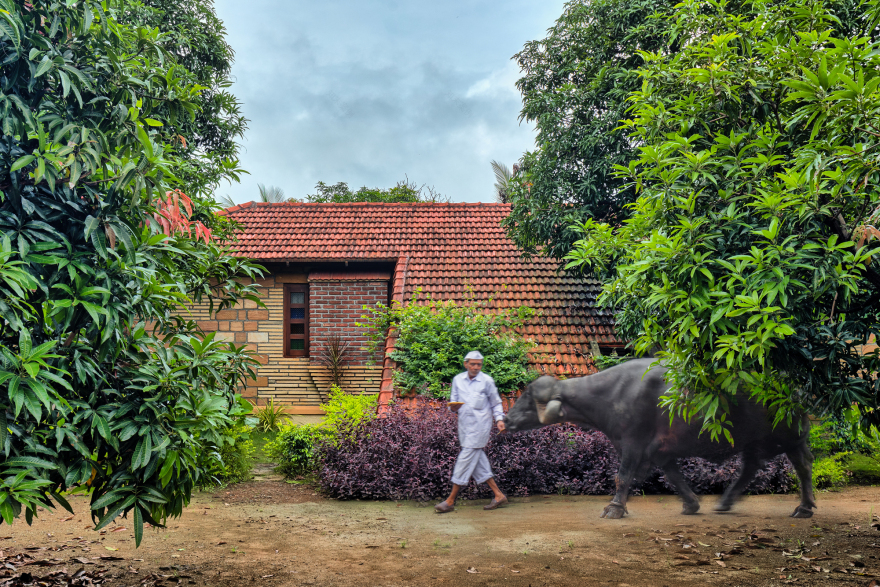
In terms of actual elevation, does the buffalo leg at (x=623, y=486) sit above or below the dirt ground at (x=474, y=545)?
above

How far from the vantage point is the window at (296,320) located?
13609 millimetres

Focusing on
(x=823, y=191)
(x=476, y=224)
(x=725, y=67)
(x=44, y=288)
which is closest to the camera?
(x=44, y=288)

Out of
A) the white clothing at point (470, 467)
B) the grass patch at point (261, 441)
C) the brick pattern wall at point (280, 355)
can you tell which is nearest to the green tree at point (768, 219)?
the white clothing at point (470, 467)

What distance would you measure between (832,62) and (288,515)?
6.86 m

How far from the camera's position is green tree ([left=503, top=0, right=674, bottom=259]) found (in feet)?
32.2

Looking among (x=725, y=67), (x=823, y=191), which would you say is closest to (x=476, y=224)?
(x=725, y=67)

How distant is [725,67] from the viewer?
183 inches

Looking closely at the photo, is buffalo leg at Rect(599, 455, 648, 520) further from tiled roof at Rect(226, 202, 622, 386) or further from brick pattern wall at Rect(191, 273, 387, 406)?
brick pattern wall at Rect(191, 273, 387, 406)

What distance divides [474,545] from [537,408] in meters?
2.09

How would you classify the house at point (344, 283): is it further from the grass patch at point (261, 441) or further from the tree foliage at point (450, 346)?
the tree foliage at point (450, 346)

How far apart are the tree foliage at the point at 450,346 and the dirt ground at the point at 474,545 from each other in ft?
7.07

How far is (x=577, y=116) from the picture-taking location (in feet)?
34.1

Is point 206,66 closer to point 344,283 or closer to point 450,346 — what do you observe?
point 344,283

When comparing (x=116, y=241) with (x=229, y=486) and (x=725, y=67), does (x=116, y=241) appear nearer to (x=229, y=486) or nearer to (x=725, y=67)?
(x=725, y=67)
